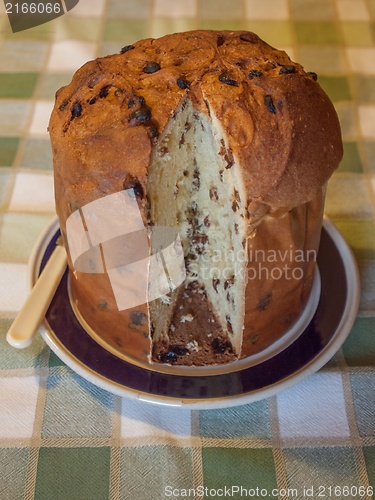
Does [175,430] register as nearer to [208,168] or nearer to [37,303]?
[37,303]

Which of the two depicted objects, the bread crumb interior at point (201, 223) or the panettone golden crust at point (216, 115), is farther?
the bread crumb interior at point (201, 223)

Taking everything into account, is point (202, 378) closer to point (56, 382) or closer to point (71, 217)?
point (56, 382)

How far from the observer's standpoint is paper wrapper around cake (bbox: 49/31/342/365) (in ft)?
3.89

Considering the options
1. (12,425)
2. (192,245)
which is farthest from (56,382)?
(192,245)

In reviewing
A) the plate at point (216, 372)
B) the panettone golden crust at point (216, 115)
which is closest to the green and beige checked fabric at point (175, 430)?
the plate at point (216, 372)

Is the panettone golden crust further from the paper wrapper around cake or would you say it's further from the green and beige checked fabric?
the green and beige checked fabric

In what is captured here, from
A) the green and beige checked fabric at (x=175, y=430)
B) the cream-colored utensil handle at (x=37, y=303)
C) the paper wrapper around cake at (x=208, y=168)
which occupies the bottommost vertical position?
the green and beige checked fabric at (x=175, y=430)

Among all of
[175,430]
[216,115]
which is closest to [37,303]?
[175,430]

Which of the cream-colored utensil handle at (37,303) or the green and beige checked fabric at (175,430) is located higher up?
the cream-colored utensil handle at (37,303)

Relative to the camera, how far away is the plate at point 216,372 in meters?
1.28

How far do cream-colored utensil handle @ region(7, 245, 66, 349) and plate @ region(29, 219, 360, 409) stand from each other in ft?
0.10

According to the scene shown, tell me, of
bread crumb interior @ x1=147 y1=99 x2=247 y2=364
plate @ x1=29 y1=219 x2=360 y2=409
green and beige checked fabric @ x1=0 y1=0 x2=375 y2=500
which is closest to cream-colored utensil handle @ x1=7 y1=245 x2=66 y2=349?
plate @ x1=29 y1=219 x2=360 y2=409

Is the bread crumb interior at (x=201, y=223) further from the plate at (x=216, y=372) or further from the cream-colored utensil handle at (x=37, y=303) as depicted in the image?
the cream-colored utensil handle at (x=37, y=303)

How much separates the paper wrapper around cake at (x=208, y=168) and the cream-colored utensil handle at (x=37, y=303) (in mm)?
84
